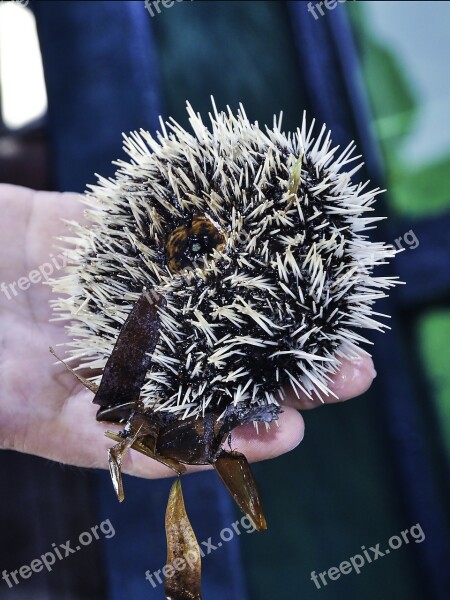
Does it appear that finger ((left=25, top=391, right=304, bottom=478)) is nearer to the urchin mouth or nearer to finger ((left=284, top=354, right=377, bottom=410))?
finger ((left=284, top=354, right=377, bottom=410))

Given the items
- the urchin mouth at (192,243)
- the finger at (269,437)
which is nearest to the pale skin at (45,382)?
the finger at (269,437)

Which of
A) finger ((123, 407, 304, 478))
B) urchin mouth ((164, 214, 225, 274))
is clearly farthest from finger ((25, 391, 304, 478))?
urchin mouth ((164, 214, 225, 274))

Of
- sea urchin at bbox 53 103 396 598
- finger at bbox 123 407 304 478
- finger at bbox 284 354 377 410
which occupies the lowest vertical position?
finger at bbox 123 407 304 478

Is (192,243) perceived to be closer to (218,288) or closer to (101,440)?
(218,288)

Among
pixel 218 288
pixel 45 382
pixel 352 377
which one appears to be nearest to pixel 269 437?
pixel 352 377

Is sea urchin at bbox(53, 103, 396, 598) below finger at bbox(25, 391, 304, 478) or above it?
above

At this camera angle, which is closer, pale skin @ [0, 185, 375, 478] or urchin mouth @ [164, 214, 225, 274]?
urchin mouth @ [164, 214, 225, 274]
